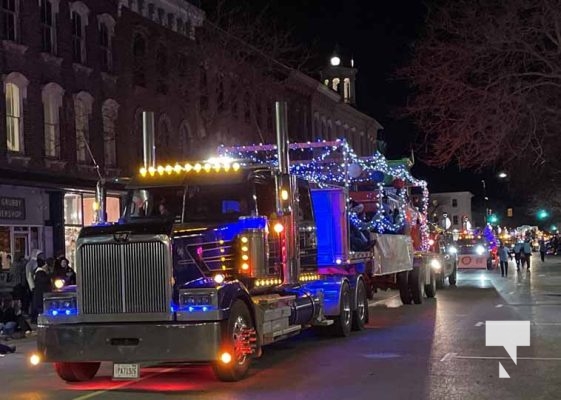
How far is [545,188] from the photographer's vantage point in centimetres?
4359

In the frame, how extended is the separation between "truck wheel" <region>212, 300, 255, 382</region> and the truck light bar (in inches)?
88.8

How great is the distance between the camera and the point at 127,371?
32.2 ft

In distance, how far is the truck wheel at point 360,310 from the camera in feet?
51.4

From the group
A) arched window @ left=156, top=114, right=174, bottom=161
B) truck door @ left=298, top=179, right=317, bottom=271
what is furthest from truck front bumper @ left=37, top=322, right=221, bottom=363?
arched window @ left=156, top=114, right=174, bottom=161

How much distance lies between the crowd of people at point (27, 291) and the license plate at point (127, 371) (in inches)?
195

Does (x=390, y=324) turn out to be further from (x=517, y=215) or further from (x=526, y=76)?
(x=517, y=215)

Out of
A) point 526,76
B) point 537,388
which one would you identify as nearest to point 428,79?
point 526,76

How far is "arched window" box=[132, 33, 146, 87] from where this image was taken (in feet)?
103

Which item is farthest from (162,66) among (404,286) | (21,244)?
(404,286)

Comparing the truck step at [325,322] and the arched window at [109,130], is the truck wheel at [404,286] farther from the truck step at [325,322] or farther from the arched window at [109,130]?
the arched window at [109,130]

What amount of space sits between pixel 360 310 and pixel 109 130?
1676cm

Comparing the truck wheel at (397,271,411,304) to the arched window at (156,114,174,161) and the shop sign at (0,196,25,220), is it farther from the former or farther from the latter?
the arched window at (156,114,174,161)

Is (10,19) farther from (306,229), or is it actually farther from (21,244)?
(306,229)

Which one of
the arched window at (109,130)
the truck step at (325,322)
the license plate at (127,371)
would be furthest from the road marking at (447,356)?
the arched window at (109,130)
